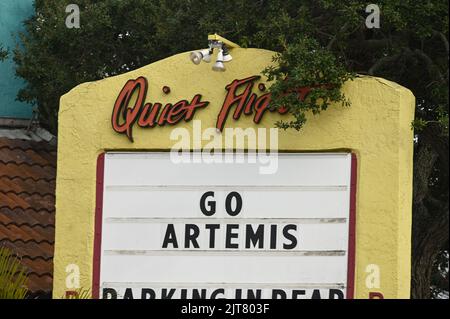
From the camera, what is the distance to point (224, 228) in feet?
48.8

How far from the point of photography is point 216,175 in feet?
49.1

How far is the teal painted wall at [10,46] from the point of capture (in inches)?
758

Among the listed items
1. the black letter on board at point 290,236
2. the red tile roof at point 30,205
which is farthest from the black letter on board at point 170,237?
the red tile roof at point 30,205

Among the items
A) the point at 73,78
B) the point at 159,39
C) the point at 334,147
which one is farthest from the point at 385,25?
the point at 73,78

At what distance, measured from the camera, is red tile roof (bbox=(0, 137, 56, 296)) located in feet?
56.4

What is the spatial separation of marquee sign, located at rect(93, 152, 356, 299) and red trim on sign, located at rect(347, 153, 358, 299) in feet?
0.05

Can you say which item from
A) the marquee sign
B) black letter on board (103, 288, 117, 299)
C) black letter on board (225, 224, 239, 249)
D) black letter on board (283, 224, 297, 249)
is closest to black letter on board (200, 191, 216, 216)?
the marquee sign

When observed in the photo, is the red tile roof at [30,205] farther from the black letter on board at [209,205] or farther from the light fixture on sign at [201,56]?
the light fixture on sign at [201,56]

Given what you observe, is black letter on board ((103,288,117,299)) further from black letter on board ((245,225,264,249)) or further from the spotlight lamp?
the spotlight lamp

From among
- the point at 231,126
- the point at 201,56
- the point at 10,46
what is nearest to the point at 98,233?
the point at 231,126

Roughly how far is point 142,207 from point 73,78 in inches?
168

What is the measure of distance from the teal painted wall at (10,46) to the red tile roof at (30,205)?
718 millimetres

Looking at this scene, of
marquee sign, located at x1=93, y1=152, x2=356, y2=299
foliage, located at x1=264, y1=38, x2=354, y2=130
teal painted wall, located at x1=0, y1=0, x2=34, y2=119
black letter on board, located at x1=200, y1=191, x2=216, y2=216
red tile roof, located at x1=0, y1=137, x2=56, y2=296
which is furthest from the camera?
teal painted wall, located at x1=0, y1=0, x2=34, y2=119
